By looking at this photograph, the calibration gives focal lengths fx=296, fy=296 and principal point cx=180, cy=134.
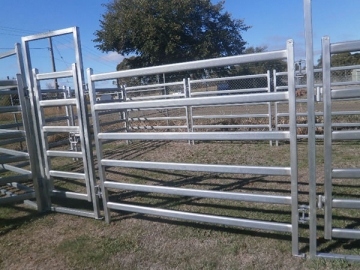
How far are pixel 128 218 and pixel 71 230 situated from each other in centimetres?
69

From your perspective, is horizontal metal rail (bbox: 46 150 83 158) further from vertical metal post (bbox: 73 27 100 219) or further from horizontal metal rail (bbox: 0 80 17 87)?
horizontal metal rail (bbox: 0 80 17 87)

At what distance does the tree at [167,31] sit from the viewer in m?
23.8

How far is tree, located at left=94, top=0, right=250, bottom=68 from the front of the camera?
2377 centimetres

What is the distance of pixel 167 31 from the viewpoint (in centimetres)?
2370

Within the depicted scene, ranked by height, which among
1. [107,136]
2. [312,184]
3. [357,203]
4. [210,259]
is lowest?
[210,259]

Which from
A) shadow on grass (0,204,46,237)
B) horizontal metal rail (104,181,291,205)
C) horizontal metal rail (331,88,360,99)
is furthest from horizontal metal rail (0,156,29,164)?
horizontal metal rail (331,88,360,99)

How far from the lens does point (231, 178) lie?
5199mm

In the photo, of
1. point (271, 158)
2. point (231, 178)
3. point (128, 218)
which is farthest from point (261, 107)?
point (128, 218)

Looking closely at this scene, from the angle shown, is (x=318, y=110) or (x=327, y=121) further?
(x=318, y=110)

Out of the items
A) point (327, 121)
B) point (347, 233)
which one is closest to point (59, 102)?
point (327, 121)

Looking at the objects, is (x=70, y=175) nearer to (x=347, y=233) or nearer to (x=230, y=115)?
(x=347, y=233)

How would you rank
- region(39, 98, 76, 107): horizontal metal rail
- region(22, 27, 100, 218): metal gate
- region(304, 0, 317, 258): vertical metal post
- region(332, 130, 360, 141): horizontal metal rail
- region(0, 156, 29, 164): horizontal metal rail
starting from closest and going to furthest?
1. region(304, 0, 317, 258): vertical metal post
2. region(332, 130, 360, 141): horizontal metal rail
3. region(22, 27, 100, 218): metal gate
4. region(39, 98, 76, 107): horizontal metal rail
5. region(0, 156, 29, 164): horizontal metal rail

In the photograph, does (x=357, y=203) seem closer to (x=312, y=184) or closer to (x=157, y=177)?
(x=312, y=184)

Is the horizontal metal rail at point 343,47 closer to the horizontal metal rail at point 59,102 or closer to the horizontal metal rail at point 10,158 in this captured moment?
the horizontal metal rail at point 59,102
